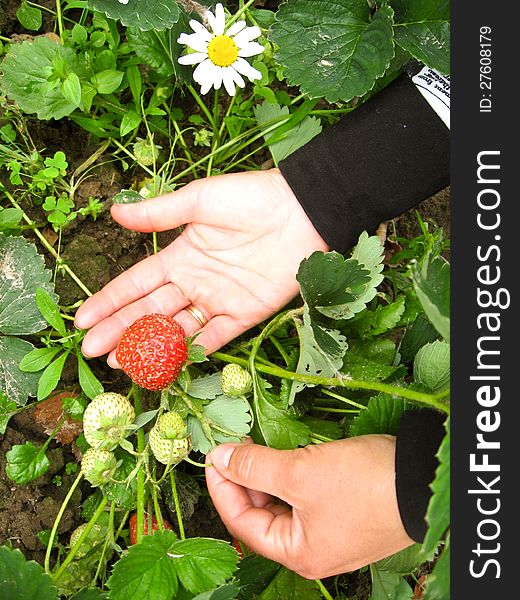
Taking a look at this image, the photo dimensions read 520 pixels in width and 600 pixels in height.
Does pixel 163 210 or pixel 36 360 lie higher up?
pixel 163 210

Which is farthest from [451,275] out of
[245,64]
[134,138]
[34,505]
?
[34,505]

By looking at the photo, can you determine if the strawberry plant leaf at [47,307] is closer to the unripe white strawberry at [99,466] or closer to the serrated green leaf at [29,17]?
the unripe white strawberry at [99,466]

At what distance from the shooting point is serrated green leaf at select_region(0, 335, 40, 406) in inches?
50.6

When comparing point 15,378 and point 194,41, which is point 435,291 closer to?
point 194,41

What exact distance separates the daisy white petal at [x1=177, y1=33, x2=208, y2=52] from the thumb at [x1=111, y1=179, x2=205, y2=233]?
242mm

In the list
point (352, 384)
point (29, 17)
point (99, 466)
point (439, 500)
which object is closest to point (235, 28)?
point (29, 17)

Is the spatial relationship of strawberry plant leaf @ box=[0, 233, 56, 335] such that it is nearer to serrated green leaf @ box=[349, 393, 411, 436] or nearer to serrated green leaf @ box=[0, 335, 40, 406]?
serrated green leaf @ box=[0, 335, 40, 406]

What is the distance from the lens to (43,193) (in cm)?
145

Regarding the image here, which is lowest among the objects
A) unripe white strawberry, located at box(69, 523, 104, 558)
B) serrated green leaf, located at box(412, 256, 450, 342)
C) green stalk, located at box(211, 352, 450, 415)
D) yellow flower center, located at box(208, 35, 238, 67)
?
unripe white strawberry, located at box(69, 523, 104, 558)

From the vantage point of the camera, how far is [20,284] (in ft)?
4.27

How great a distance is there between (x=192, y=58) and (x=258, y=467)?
743mm

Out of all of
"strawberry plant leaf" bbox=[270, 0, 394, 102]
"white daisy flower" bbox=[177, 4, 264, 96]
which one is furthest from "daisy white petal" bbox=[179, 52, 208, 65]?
"strawberry plant leaf" bbox=[270, 0, 394, 102]

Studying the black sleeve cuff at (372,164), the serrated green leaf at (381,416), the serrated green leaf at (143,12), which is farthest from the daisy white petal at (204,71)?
the serrated green leaf at (381,416)

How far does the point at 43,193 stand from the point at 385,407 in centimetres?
83
